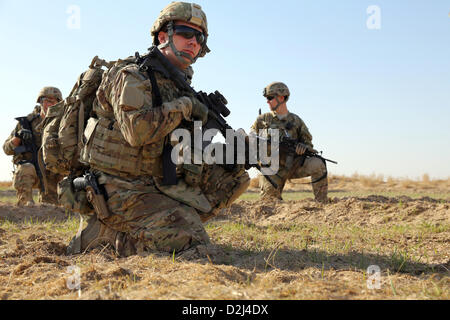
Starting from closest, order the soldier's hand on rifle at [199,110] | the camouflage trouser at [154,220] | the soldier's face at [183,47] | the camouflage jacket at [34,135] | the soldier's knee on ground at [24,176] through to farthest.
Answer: the camouflage trouser at [154,220] → the soldier's hand on rifle at [199,110] → the soldier's face at [183,47] → the soldier's knee on ground at [24,176] → the camouflage jacket at [34,135]

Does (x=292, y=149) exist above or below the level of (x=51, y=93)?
below

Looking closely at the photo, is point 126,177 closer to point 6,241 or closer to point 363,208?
point 6,241

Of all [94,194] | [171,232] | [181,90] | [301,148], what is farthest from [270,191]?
[94,194]

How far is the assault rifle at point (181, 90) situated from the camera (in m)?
3.75

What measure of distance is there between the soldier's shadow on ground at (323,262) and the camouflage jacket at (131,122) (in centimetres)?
115

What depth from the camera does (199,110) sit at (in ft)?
12.8

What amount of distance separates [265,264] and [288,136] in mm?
5968

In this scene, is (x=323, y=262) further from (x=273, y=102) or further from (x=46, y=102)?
(x=46, y=102)

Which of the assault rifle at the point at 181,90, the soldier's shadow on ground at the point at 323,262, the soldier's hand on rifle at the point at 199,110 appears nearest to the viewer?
the soldier's shadow on ground at the point at 323,262

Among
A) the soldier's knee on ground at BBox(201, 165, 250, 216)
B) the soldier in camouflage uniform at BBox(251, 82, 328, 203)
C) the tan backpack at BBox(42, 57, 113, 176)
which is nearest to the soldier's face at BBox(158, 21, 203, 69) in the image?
the tan backpack at BBox(42, 57, 113, 176)

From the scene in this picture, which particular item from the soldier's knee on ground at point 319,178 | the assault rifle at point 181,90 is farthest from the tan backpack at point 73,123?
the soldier's knee on ground at point 319,178

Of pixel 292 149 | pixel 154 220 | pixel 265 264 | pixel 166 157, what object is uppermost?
pixel 292 149

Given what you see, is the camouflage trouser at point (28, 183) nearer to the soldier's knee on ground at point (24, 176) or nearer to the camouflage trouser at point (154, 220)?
the soldier's knee on ground at point (24, 176)
